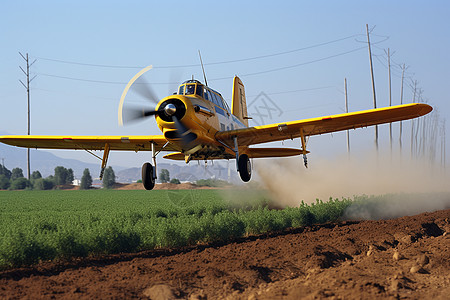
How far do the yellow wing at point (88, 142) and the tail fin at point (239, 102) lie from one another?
5.32 meters

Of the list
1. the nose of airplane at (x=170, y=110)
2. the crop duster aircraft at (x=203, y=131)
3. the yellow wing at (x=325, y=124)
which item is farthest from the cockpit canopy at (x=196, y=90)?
the yellow wing at (x=325, y=124)

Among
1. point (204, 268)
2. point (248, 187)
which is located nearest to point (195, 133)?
point (204, 268)

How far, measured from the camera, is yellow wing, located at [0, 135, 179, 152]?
19.2m

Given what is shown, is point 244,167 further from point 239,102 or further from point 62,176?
point 62,176

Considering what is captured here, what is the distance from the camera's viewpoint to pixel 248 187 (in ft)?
133

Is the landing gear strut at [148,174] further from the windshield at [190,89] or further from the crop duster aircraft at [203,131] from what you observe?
the windshield at [190,89]

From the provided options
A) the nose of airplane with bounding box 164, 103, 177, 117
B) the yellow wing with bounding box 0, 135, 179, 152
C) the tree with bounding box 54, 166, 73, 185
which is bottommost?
the tree with bounding box 54, 166, 73, 185

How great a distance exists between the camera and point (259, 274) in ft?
36.6

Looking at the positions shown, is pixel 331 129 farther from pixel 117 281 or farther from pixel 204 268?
pixel 117 281

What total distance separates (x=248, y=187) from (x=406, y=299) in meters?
30.9

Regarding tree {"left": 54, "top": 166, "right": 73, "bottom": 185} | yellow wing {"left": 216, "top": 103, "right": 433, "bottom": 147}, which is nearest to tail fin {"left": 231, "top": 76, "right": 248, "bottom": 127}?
yellow wing {"left": 216, "top": 103, "right": 433, "bottom": 147}

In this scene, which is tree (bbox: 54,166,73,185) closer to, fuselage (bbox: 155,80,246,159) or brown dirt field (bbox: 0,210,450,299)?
fuselage (bbox: 155,80,246,159)

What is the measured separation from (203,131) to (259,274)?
690 cm

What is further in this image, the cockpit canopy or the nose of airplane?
the cockpit canopy
